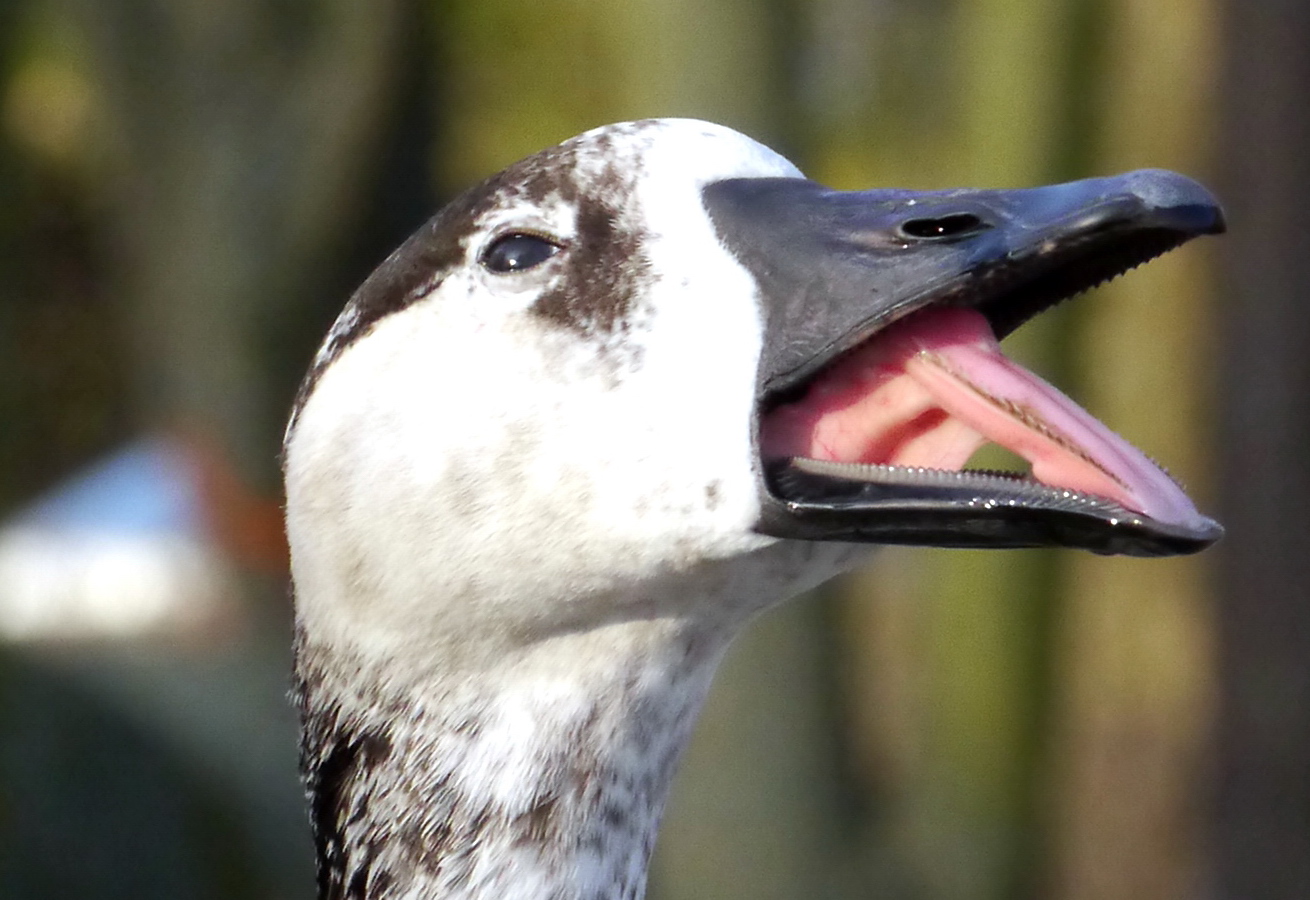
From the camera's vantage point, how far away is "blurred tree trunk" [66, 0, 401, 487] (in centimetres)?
662

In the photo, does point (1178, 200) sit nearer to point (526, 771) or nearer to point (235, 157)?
point (526, 771)

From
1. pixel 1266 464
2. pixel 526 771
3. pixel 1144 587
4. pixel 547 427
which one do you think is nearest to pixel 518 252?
pixel 547 427

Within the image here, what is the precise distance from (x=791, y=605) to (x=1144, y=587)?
339 centimetres

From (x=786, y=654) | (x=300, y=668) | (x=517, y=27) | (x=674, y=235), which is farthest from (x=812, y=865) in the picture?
(x=517, y=27)

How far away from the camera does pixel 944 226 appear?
6.30 feet

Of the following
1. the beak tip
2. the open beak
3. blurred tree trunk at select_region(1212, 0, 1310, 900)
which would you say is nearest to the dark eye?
the open beak

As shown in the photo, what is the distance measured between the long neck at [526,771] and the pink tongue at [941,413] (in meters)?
0.42

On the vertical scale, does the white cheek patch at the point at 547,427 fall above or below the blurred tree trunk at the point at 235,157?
below

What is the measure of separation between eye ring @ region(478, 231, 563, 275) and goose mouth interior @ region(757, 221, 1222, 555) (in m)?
0.43

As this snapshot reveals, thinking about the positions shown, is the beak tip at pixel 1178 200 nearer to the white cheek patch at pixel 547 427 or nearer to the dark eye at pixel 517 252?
the white cheek patch at pixel 547 427

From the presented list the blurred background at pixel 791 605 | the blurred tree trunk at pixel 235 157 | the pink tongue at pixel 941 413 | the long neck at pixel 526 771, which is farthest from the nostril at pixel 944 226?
the blurred tree trunk at pixel 235 157

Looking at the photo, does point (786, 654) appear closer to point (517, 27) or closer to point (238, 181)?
point (238, 181)

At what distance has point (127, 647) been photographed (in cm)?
662

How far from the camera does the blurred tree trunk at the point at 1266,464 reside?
593 cm
